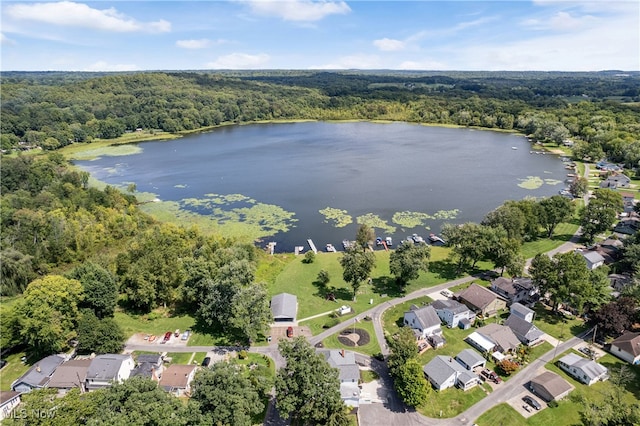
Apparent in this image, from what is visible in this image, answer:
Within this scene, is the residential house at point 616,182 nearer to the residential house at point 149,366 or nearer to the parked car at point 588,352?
the parked car at point 588,352

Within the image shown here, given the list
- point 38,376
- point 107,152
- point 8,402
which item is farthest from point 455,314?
point 107,152

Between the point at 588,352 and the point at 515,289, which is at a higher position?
the point at 515,289

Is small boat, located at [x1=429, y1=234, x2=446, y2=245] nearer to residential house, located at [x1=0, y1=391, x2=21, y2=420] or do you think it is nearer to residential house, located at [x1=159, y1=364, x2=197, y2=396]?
residential house, located at [x1=159, y1=364, x2=197, y2=396]

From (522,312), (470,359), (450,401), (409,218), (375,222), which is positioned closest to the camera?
(450,401)

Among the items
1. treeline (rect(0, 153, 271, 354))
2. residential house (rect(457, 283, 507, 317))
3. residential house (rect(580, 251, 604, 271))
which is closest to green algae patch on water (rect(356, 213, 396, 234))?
residential house (rect(457, 283, 507, 317))

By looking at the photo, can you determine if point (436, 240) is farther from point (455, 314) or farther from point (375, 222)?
point (455, 314)

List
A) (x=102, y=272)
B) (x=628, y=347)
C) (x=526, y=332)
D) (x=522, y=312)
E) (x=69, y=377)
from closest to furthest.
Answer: (x=69, y=377), (x=628, y=347), (x=526, y=332), (x=102, y=272), (x=522, y=312)
